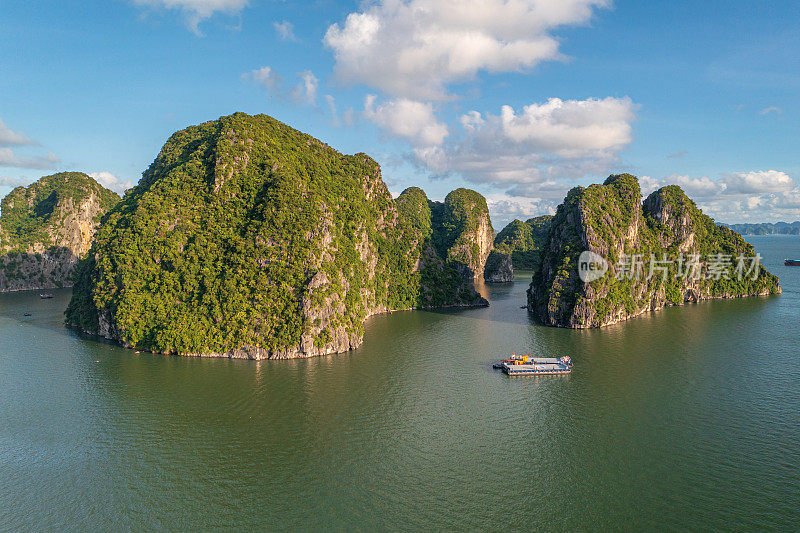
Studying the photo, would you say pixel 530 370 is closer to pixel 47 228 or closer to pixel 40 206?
pixel 47 228

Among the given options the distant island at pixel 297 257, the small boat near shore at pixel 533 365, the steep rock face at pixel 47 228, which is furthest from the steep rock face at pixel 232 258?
the steep rock face at pixel 47 228

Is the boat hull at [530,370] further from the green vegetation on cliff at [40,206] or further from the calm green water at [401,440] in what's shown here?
the green vegetation on cliff at [40,206]

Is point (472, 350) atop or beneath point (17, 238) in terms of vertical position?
beneath

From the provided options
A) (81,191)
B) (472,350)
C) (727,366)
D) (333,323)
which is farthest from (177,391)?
(81,191)

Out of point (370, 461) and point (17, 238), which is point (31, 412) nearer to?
point (370, 461)

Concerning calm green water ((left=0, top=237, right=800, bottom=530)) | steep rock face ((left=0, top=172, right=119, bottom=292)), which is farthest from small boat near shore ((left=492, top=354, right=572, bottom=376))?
steep rock face ((left=0, top=172, right=119, bottom=292))

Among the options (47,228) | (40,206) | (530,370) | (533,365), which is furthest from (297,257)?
(40,206)

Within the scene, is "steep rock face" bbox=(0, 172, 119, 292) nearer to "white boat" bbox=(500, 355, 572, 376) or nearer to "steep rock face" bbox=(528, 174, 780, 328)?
"steep rock face" bbox=(528, 174, 780, 328)
